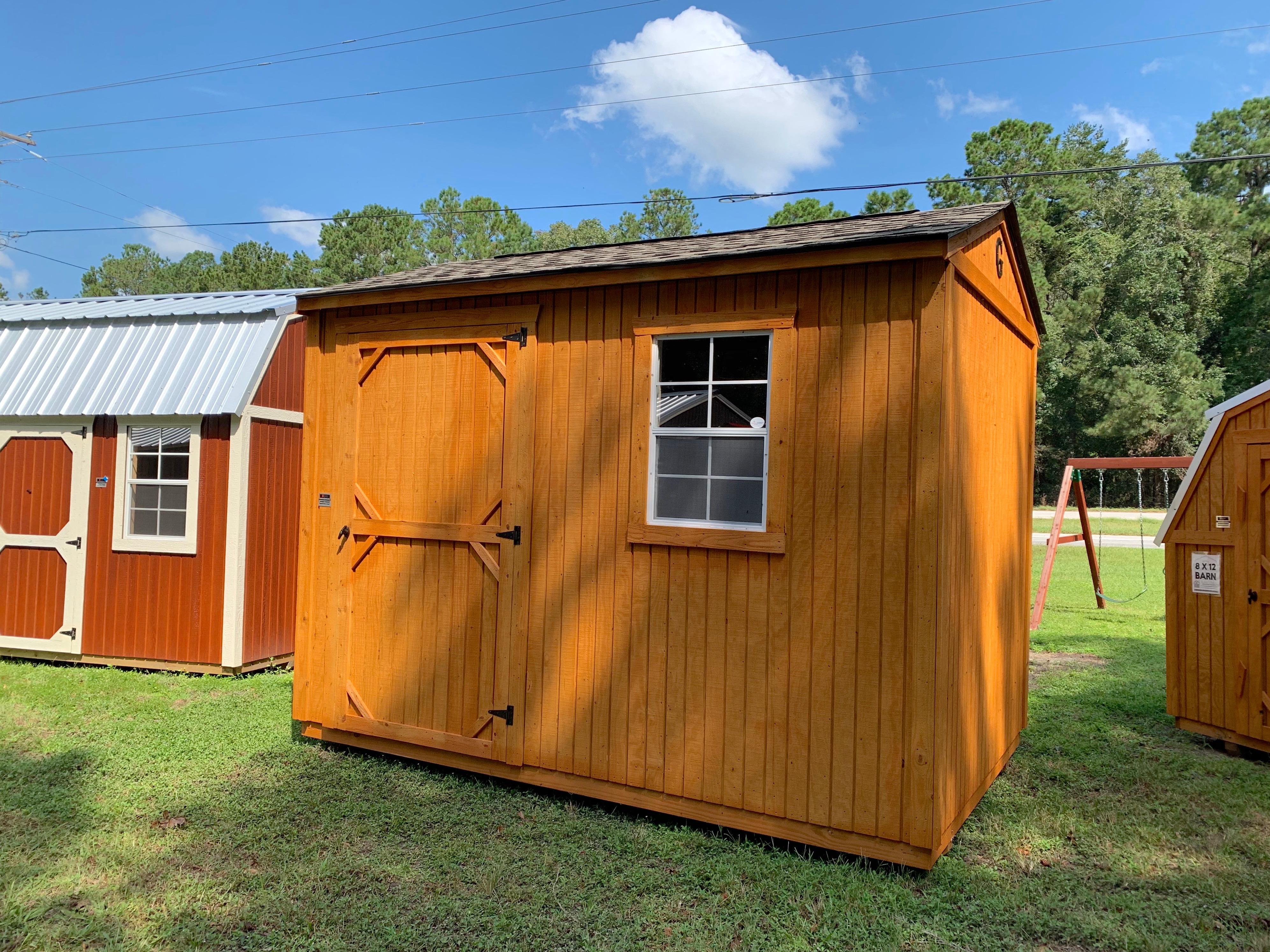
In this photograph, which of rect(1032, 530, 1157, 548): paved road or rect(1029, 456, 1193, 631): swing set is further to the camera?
rect(1032, 530, 1157, 548): paved road

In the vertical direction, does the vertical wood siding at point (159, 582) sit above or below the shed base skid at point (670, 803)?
above

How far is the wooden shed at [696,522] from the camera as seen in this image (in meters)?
3.69

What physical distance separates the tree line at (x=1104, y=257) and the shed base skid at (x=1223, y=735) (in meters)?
20.3

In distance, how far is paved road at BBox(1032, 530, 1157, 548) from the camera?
19.6 meters

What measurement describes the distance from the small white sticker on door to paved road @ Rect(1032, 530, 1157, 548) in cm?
1441

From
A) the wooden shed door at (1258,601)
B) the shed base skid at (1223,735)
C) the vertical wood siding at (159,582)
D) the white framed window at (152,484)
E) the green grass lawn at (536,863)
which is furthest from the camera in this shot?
the white framed window at (152,484)

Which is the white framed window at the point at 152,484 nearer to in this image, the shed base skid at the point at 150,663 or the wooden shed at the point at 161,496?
the wooden shed at the point at 161,496

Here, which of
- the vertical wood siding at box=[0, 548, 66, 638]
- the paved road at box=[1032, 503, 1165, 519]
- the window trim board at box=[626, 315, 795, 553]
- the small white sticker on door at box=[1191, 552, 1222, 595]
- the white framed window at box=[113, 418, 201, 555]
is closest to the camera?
the window trim board at box=[626, 315, 795, 553]

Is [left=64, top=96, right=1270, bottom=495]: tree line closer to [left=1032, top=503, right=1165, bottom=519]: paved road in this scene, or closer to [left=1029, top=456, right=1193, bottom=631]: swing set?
[left=1032, top=503, right=1165, bottom=519]: paved road

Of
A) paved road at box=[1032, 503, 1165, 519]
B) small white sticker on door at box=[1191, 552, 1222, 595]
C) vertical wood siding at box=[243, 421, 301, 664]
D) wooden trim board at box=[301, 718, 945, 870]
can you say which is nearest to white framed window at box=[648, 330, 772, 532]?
wooden trim board at box=[301, 718, 945, 870]

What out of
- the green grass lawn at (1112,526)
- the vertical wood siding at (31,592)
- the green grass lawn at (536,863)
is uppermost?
the green grass lawn at (1112,526)

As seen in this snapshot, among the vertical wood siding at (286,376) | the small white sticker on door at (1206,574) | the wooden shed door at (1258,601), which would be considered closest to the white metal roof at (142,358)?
the vertical wood siding at (286,376)

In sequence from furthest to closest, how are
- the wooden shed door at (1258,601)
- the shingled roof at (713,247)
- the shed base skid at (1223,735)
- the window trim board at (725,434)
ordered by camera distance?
1. the shed base skid at (1223,735)
2. the wooden shed door at (1258,601)
3. the window trim board at (725,434)
4. the shingled roof at (713,247)

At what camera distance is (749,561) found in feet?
13.1
